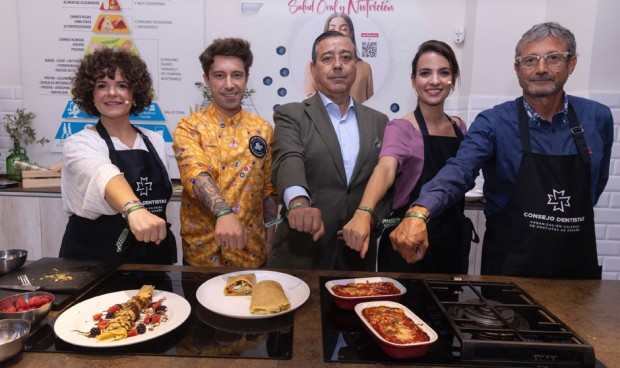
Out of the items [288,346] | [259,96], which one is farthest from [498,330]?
[259,96]

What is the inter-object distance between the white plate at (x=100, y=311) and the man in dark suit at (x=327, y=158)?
676mm

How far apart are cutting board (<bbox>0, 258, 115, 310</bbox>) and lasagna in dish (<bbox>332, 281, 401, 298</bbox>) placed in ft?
2.42

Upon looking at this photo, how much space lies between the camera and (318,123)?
6.13ft

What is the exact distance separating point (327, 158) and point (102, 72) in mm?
970

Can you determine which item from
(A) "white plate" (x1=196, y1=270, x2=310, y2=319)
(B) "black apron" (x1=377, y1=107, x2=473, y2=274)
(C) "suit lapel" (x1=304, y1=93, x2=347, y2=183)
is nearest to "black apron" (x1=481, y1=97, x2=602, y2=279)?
(B) "black apron" (x1=377, y1=107, x2=473, y2=274)

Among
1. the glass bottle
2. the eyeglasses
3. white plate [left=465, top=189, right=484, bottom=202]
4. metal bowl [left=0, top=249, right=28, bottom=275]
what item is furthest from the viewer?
the glass bottle

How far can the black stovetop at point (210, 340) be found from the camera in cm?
100

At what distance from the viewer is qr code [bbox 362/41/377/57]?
3.45 meters

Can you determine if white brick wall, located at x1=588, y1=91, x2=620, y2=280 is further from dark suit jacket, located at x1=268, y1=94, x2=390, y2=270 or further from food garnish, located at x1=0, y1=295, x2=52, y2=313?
food garnish, located at x1=0, y1=295, x2=52, y2=313

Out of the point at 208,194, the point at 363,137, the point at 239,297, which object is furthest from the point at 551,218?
the point at 208,194

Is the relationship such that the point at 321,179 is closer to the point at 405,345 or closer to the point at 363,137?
the point at 363,137

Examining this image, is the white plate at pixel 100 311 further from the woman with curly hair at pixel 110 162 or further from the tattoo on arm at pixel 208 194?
the woman with curly hair at pixel 110 162

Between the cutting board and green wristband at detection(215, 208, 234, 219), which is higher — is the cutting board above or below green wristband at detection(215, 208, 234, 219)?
below

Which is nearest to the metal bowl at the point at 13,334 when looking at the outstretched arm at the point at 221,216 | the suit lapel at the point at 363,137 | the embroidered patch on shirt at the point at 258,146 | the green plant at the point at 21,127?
the outstretched arm at the point at 221,216
